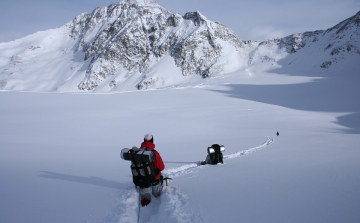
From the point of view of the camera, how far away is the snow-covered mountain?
63.4 m

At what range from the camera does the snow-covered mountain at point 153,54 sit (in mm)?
63406

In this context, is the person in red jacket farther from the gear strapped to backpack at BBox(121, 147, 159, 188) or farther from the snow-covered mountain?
the snow-covered mountain

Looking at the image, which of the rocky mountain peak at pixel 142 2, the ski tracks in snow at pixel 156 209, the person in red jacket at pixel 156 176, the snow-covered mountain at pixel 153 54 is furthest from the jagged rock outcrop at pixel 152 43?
the ski tracks in snow at pixel 156 209

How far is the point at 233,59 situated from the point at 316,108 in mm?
57870

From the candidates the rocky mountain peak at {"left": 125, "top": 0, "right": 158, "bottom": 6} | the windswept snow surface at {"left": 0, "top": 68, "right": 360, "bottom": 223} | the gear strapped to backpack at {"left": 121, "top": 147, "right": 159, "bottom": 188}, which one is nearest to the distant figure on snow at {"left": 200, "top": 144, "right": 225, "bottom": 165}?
the windswept snow surface at {"left": 0, "top": 68, "right": 360, "bottom": 223}

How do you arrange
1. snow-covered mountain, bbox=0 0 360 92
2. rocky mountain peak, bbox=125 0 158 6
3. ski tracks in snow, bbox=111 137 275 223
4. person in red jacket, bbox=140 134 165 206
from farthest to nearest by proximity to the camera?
rocky mountain peak, bbox=125 0 158 6
snow-covered mountain, bbox=0 0 360 92
person in red jacket, bbox=140 134 165 206
ski tracks in snow, bbox=111 137 275 223

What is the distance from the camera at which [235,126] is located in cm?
1560

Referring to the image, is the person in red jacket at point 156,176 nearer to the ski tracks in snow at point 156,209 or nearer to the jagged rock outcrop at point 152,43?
the ski tracks in snow at point 156,209

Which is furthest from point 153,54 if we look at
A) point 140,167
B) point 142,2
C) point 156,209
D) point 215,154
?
point 156,209

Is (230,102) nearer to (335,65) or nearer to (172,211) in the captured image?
(172,211)

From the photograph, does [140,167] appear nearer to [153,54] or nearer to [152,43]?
[153,54]

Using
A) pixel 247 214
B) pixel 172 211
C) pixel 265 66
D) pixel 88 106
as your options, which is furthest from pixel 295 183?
pixel 265 66

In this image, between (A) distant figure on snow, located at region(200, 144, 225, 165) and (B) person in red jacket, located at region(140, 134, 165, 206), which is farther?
(A) distant figure on snow, located at region(200, 144, 225, 165)

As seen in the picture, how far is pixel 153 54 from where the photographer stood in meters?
95.1
